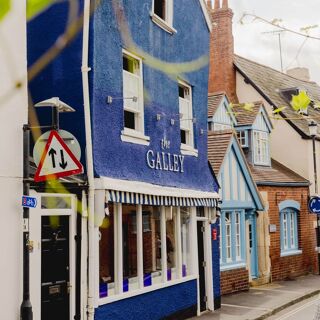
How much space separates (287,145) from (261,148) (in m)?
1.96

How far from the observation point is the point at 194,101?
1305 centimetres

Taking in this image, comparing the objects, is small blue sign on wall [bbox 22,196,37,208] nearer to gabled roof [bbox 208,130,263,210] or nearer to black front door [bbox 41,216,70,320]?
black front door [bbox 41,216,70,320]

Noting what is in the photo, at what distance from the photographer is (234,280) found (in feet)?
52.2

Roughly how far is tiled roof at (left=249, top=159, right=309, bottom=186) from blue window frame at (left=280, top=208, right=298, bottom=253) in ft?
3.70

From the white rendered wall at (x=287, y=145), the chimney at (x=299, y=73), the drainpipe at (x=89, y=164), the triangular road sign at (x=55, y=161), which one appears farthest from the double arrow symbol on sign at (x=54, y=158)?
the chimney at (x=299, y=73)

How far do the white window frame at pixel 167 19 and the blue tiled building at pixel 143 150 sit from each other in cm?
3

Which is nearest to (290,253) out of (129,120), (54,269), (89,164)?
(129,120)

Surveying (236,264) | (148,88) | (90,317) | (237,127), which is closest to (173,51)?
(148,88)

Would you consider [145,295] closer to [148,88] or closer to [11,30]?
[148,88]

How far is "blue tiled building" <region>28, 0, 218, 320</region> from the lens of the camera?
909 centimetres

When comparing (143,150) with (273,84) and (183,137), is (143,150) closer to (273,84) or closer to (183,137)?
(183,137)

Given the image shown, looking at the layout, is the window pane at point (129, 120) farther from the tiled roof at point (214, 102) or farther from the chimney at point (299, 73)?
the chimney at point (299, 73)

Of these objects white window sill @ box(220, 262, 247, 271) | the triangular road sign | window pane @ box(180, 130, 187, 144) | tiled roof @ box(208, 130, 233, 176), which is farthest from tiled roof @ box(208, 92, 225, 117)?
the triangular road sign

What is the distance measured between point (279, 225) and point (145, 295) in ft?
33.6
